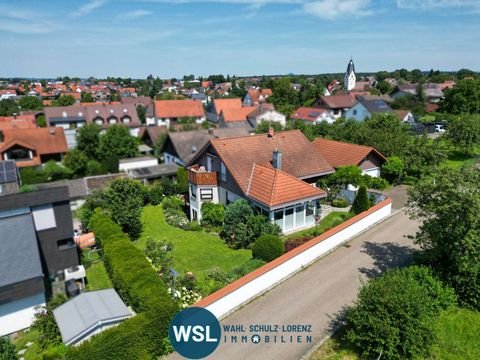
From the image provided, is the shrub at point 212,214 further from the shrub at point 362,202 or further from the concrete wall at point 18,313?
the concrete wall at point 18,313

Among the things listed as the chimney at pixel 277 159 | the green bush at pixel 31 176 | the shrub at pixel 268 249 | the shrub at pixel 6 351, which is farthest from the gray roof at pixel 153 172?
the shrub at pixel 6 351

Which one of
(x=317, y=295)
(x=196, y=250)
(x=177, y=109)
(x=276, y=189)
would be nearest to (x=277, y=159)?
(x=276, y=189)

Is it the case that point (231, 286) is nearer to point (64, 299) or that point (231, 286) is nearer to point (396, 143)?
point (64, 299)

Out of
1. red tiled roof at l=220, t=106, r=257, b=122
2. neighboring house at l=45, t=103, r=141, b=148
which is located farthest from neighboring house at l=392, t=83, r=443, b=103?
neighboring house at l=45, t=103, r=141, b=148

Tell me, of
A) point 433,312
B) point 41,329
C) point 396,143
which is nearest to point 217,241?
point 41,329

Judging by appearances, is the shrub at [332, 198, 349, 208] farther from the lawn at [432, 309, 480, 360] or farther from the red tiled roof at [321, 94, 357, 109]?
the red tiled roof at [321, 94, 357, 109]
